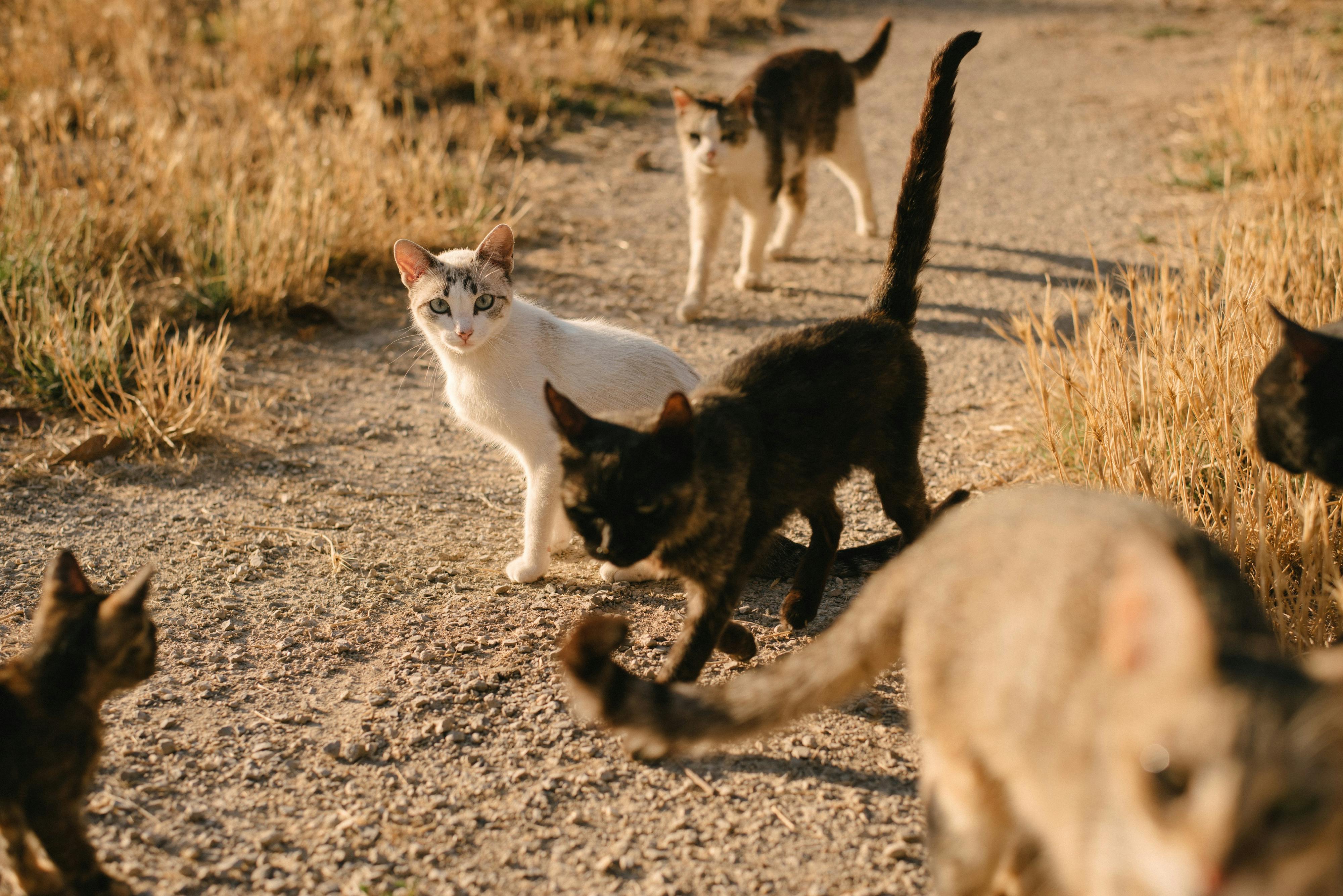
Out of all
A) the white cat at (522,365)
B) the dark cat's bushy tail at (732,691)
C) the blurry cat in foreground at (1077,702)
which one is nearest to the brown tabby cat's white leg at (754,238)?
the white cat at (522,365)

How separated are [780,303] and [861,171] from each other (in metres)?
1.56

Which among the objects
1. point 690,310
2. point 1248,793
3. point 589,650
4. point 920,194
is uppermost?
point 920,194

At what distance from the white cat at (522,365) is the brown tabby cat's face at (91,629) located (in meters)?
1.71

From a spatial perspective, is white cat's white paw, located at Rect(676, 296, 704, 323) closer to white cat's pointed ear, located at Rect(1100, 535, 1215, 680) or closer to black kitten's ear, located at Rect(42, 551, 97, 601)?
black kitten's ear, located at Rect(42, 551, 97, 601)

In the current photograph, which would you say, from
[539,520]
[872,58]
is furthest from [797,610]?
[872,58]

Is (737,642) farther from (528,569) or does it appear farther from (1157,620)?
(1157,620)

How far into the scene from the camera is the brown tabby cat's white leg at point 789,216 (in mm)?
7320

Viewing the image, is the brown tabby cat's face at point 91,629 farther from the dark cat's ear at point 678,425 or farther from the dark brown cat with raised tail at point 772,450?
the dark cat's ear at point 678,425

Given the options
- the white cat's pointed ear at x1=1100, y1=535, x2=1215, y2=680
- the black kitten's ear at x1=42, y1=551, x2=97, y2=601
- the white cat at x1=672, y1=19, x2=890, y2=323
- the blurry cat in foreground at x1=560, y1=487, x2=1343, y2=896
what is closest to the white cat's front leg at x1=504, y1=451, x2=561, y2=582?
the blurry cat in foreground at x1=560, y1=487, x2=1343, y2=896

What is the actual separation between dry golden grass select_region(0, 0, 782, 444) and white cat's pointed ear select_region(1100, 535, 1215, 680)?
14.7 feet

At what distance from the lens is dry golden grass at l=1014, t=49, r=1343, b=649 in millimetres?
3236

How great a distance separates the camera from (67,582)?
2.38m

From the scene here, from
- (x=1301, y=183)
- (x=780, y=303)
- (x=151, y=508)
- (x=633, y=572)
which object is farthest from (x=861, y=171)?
(x=151, y=508)

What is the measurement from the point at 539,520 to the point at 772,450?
120 cm
